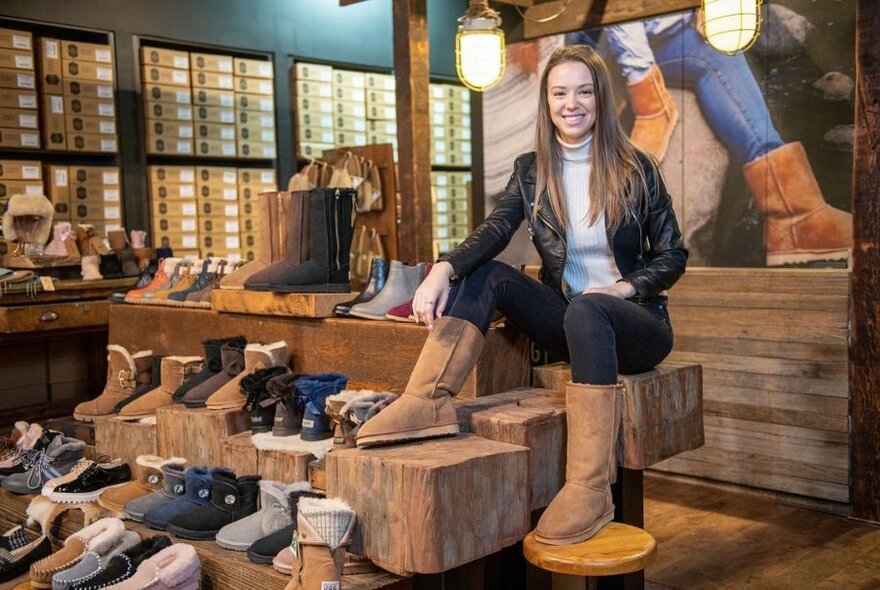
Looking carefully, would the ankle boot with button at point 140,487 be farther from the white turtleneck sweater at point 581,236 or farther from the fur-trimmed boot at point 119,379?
the white turtleneck sweater at point 581,236

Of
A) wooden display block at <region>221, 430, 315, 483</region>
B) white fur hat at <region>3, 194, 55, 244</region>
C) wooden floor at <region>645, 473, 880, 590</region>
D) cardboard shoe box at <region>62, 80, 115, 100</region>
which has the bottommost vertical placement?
wooden floor at <region>645, 473, 880, 590</region>

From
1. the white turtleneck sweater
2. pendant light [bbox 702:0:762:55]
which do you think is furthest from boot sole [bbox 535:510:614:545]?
pendant light [bbox 702:0:762:55]

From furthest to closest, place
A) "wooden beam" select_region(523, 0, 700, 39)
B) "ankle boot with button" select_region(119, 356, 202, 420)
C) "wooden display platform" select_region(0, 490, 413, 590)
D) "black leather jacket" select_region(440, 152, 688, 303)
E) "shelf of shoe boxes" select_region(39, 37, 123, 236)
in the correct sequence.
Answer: "shelf of shoe boxes" select_region(39, 37, 123, 236), "wooden beam" select_region(523, 0, 700, 39), "ankle boot with button" select_region(119, 356, 202, 420), "black leather jacket" select_region(440, 152, 688, 303), "wooden display platform" select_region(0, 490, 413, 590)

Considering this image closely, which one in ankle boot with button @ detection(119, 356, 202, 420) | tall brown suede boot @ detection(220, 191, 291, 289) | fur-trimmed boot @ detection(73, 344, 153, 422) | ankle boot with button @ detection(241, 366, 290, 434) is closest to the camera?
ankle boot with button @ detection(241, 366, 290, 434)

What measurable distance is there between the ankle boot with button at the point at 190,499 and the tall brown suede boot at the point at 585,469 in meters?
1.08

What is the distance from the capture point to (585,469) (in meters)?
2.24

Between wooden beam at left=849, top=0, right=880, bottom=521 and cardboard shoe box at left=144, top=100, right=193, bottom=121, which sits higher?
cardboard shoe box at left=144, top=100, right=193, bottom=121

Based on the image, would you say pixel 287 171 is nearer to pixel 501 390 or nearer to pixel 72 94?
pixel 72 94

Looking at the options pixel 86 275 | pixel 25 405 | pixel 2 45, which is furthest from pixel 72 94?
pixel 25 405

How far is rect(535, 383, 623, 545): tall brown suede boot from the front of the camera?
2172mm

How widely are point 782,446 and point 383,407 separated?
225 centimetres

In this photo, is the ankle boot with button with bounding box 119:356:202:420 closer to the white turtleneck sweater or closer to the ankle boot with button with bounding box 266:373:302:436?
the ankle boot with button with bounding box 266:373:302:436

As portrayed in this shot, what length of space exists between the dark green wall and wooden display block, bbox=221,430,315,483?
377cm

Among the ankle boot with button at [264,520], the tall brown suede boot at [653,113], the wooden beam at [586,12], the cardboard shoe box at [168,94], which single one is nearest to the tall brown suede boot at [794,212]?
the tall brown suede boot at [653,113]
